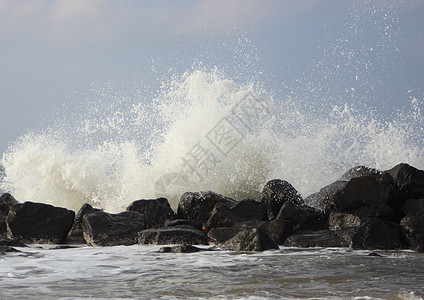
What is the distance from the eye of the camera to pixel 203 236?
6203mm

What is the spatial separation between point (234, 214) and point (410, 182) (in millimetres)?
2296

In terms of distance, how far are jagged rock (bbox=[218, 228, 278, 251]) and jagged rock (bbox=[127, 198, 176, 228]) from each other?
198 centimetres

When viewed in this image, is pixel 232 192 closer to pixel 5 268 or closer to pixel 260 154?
pixel 260 154

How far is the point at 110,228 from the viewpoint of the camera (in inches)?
257

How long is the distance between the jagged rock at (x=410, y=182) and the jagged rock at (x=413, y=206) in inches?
9.3

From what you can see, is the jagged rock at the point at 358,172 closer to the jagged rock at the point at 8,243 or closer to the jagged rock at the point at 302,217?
the jagged rock at the point at 302,217

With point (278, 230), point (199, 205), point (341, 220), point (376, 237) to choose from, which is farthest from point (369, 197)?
point (199, 205)

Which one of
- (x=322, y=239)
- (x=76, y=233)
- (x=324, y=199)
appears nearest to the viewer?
(x=322, y=239)

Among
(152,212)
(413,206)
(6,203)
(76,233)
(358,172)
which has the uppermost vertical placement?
(358,172)

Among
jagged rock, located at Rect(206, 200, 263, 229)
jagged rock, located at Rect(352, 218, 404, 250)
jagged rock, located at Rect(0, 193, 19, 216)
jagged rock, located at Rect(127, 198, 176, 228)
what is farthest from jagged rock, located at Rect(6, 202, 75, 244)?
jagged rock, located at Rect(352, 218, 404, 250)

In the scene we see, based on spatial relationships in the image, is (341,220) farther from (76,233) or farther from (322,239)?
(76,233)

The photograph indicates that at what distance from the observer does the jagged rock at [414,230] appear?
210 inches

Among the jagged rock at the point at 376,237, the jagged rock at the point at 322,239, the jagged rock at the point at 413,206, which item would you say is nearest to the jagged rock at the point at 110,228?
the jagged rock at the point at 322,239

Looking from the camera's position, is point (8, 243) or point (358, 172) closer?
point (8, 243)
